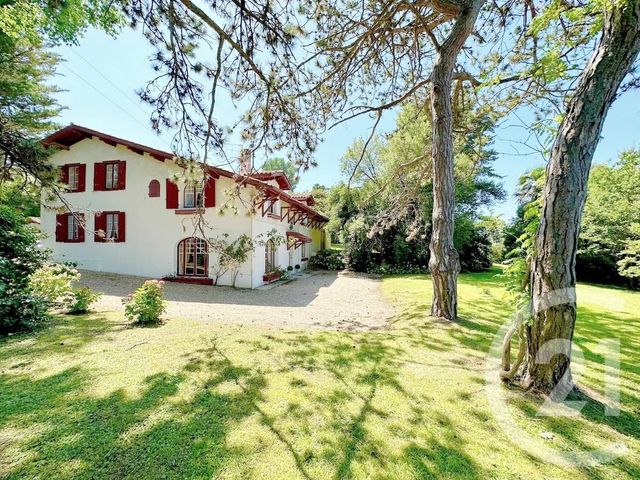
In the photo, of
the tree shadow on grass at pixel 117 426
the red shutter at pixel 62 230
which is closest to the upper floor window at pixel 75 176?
the red shutter at pixel 62 230

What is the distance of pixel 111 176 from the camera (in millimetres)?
14070

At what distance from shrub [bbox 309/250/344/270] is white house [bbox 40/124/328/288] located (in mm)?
7844

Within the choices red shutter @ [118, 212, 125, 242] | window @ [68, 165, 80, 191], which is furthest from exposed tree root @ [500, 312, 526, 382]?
window @ [68, 165, 80, 191]

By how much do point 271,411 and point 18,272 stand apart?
622cm

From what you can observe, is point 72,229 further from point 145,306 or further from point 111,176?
point 145,306

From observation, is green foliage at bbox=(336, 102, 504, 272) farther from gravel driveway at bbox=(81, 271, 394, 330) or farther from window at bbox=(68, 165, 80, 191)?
window at bbox=(68, 165, 80, 191)

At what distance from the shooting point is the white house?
12766 mm

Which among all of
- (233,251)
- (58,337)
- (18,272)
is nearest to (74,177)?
(233,251)

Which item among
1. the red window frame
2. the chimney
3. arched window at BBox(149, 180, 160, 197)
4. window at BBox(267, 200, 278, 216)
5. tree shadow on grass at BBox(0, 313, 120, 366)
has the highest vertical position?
the red window frame

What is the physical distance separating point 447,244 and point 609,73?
164 inches

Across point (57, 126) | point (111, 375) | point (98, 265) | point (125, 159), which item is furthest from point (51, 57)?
point (111, 375)

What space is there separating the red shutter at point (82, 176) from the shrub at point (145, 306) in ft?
Answer: 37.5

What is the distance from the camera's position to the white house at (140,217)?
41.9 ft

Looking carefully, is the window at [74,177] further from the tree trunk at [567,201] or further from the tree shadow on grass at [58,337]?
the tree trunk at [567,201]
